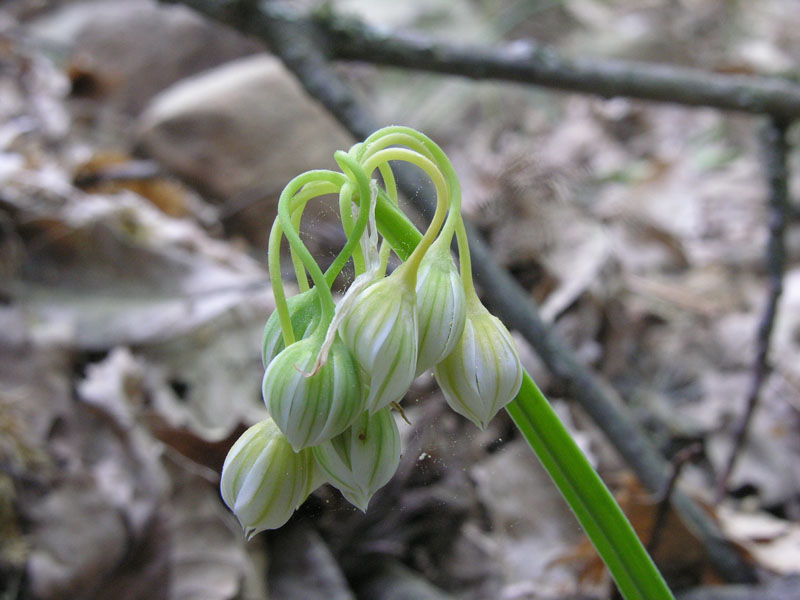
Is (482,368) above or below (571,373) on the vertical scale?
above

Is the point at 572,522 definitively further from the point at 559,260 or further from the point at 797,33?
the point at 797,33

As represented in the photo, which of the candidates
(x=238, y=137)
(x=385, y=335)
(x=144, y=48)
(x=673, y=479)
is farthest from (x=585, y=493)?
(x=144, y=48)

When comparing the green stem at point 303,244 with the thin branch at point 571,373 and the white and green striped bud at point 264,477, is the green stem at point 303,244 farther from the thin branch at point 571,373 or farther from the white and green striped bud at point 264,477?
the thin branch at point 571,373

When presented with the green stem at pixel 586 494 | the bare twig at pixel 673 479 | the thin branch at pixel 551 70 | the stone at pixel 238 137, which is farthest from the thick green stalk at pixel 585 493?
the stone at pixel 238 137

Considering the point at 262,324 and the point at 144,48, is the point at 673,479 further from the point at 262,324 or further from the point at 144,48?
the point at 144,48

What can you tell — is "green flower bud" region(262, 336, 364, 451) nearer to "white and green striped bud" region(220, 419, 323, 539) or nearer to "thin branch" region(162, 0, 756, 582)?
"white and green striped bud" region(220, 419, 323, 539)

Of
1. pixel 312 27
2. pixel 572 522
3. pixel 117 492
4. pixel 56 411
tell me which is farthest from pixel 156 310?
pixel 572 522

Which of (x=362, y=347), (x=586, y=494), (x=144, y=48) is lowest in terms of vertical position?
(x=144, y=48)
